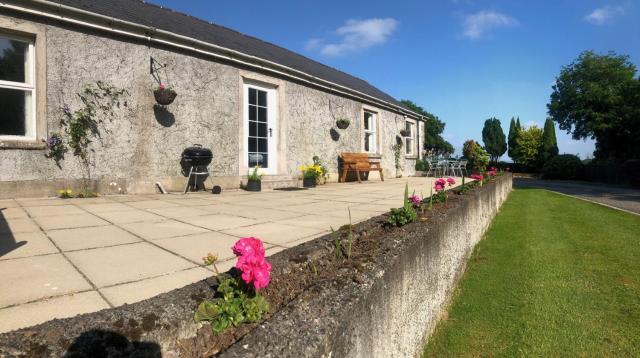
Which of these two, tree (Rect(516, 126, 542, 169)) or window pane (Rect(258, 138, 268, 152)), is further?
tree (Rect(516, 126, 542, 169))

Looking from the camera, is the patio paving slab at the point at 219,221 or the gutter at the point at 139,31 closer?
the patio paving slab at the point at 219,221

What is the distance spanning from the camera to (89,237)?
2.76 m

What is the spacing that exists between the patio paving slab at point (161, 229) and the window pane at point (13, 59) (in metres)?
3.81

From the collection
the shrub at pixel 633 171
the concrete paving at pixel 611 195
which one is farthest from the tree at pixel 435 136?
the concrete paving at pixel 611 195

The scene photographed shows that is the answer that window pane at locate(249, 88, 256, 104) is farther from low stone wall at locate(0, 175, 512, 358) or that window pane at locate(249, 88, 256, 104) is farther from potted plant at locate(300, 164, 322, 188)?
low stone wall at locate(0, 175, 512, 358)

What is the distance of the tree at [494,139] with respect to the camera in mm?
37938

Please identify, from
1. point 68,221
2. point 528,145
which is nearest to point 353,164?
point 68,221

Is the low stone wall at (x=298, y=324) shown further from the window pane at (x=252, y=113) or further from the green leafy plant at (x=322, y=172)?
the green leafy plant at (x=322, y=172)

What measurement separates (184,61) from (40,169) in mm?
3060

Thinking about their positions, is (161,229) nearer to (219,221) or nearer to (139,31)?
(219,221)

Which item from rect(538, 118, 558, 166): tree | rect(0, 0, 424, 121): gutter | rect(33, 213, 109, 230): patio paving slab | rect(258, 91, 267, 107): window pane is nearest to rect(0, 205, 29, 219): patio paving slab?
rect(33, 213, 109, 230): patio paving slab

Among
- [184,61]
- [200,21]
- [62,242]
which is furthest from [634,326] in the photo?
[200,21]

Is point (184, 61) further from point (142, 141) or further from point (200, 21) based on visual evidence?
point (200, 21)

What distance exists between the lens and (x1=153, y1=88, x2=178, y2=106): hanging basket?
607 centimetres
